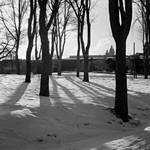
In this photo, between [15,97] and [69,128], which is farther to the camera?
[15,97]

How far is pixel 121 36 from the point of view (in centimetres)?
826

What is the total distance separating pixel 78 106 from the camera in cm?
861

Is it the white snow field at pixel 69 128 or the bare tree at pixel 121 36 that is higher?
the bare tree at pixel 121 36

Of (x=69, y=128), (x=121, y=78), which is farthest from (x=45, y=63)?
(x=69, y=128)

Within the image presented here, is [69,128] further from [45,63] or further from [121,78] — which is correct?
[45,63]

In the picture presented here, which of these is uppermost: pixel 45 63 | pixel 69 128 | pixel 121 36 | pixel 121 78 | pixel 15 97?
pixel 121 36

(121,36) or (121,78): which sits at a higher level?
(121,36)

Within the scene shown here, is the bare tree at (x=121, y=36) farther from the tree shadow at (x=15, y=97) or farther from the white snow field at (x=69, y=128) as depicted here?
the tree shadow at (x=15, y=97)

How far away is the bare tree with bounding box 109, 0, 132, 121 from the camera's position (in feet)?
26.9

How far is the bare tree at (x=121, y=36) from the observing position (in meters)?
8.21

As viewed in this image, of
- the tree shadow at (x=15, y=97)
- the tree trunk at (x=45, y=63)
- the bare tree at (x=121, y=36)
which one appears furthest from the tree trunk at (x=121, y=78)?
the tree shadow at (x=15, y=97)

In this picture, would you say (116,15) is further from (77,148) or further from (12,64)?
(12,64)

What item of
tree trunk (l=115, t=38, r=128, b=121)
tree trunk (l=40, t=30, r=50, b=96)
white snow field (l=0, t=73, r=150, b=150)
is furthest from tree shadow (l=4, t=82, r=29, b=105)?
tree trunk (l=115, t=38, r=128, b=121)

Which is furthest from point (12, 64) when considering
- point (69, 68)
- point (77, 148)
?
point (77, 148)
